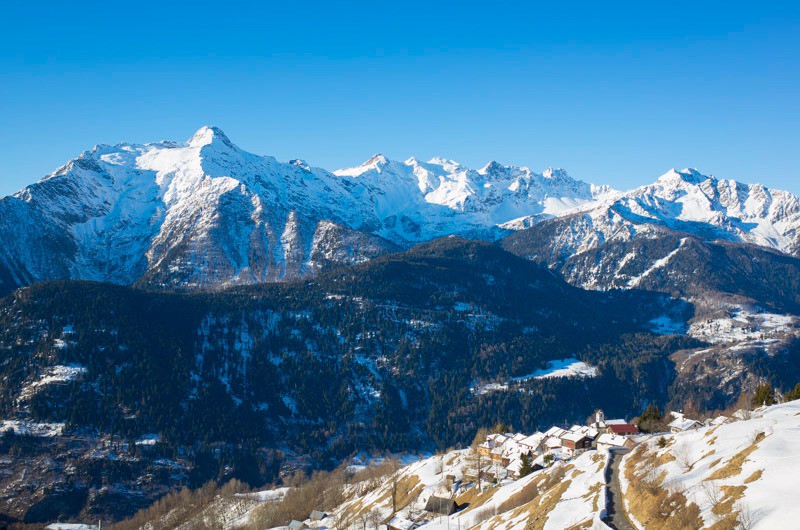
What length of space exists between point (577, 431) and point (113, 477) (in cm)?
14122

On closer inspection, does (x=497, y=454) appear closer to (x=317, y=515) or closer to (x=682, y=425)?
(x=682, y=425)

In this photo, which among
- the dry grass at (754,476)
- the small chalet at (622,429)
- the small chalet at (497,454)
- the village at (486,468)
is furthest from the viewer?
the small chalet at (497,454)

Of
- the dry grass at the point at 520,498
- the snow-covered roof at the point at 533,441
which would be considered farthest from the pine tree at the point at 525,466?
the dry grass at the point at 520,498

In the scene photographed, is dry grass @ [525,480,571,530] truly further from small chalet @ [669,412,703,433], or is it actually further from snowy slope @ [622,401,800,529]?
small chalet @ [669,412,703,433]

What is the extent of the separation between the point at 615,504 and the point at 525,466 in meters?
50.3

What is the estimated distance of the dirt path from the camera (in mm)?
62688

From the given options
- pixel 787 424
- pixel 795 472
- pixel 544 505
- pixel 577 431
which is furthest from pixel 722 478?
pixel 577 431

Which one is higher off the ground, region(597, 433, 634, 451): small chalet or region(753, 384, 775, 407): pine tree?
region(753, 384, 775, 407): pine tree

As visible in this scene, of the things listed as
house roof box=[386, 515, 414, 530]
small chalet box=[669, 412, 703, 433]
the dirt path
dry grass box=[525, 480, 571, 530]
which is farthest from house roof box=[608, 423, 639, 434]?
dry grass box=[525, 480, 571, 530]

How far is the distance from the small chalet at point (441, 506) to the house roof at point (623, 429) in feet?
122

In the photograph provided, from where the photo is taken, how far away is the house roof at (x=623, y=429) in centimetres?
12988

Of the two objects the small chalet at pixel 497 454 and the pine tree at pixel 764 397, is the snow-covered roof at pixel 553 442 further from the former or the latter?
the pine tree at pixel 764 397

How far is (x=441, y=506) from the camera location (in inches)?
4481

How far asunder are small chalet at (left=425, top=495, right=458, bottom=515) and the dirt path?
3278cm
